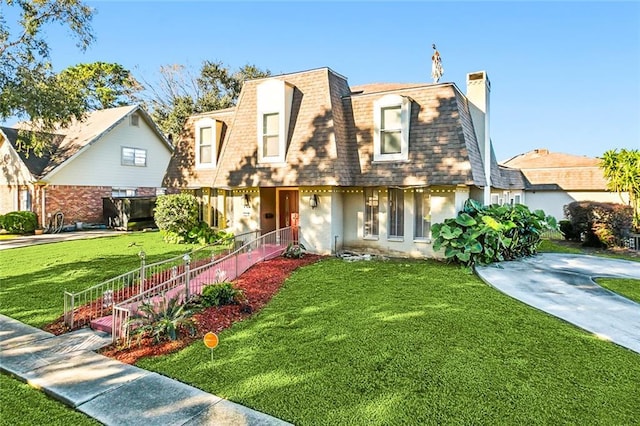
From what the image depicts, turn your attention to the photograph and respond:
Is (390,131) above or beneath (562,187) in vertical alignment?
above

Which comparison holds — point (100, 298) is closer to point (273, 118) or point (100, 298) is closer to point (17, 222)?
point (273, 118)

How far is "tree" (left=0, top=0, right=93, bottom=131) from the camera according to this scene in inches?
402

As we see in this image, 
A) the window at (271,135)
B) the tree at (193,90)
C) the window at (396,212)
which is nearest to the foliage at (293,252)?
the window at (396,212)

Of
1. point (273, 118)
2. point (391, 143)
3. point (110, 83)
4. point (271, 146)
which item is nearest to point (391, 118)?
point (391, 143)

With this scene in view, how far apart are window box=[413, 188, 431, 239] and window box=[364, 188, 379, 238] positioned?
1376 millimetres

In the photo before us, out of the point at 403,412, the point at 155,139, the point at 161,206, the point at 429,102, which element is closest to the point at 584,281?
the point at 429,102

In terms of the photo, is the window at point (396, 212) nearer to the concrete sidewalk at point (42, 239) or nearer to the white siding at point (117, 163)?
the concrete sidewalk at point (42, 239)

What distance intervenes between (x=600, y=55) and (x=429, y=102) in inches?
292

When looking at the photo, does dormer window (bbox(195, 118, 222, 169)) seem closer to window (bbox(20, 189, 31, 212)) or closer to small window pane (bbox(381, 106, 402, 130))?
small window pane (bbox(381, 106, 402, 130))

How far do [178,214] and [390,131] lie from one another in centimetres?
920

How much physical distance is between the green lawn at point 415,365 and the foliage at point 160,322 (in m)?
0.56

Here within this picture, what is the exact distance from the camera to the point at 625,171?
16609 mm

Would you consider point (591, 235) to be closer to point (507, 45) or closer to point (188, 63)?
point (507, 45)

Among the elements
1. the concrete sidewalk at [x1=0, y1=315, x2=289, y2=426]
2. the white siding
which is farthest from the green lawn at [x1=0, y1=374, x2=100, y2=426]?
the white siding
